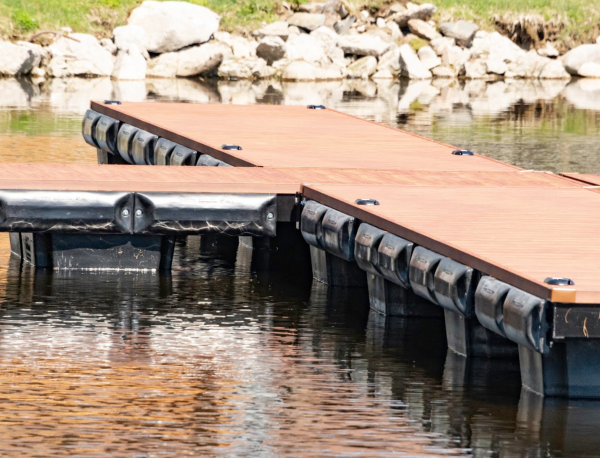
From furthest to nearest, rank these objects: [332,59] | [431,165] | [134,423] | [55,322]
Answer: [332,59]
[431,165]
[55,322]
[134,423]

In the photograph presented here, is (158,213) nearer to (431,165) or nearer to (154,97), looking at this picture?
(431,165)

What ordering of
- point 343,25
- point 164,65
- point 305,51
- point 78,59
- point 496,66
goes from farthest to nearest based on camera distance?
1. point 343,25
2. point 496,66
3. point 305,51
4. point 164,65
5. point 78,59

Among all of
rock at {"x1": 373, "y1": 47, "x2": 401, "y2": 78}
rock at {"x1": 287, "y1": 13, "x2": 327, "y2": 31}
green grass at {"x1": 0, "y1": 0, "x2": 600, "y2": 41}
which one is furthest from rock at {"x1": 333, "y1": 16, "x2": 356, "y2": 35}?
rock at {"x1": 373, "y1": 47, "x2": 401, "y2": 78}

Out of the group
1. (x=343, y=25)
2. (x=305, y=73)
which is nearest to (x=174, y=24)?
(x=305, y=73)

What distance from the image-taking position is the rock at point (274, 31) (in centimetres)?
4878

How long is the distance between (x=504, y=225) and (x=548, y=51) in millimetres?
43521

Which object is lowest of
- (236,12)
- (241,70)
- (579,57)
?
(241,70)

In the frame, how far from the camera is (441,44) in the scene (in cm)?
5119


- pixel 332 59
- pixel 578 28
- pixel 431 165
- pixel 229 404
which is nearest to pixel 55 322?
pixel 229 404

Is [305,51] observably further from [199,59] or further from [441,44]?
[441,44]

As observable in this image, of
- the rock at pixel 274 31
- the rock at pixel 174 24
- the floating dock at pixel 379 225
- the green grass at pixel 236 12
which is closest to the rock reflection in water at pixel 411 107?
the rock at pixel 174 24

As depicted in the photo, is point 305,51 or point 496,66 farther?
point 496,66

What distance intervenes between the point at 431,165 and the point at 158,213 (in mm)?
3789

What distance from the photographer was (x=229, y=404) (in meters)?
9.56
